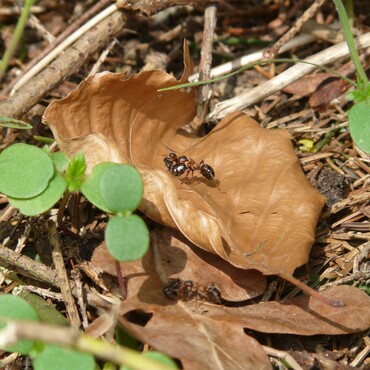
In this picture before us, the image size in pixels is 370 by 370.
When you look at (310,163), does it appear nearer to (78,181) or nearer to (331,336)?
(331,336)

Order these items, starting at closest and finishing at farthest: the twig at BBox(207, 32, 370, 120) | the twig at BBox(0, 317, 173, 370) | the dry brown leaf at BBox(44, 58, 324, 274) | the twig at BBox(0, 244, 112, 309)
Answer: the twig at BBox(0, 317, 173, 370) → the dry brown leaf at BBox(44, 58, 324, 274) → the twig at BBox(0, 244, 112, 309) → the twig at BBox(207, 32, 370, 120)

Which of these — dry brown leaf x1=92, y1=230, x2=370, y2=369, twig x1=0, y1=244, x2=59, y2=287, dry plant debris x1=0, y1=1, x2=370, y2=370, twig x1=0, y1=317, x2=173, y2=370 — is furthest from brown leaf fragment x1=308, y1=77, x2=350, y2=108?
twig x1=0, y1=317, x2=173, y2=370

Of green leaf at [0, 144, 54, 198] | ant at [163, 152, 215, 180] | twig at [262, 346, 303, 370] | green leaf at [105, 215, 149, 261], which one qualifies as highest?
green leaf at [0, 144, 54, 198]

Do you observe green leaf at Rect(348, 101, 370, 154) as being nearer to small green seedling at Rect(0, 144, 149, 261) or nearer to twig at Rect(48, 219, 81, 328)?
small green seedling at Rect(0, 144, 149, 261)

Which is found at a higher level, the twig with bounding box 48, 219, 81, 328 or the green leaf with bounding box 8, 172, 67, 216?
the green leaf with bounding box 8, 172, 67, 216

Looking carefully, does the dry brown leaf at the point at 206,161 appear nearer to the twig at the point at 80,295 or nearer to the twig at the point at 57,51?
the twig at the point at 80,295

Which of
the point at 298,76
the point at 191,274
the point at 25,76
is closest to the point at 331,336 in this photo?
the point at 191,274

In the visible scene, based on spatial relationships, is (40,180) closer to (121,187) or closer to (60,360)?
(121,187)

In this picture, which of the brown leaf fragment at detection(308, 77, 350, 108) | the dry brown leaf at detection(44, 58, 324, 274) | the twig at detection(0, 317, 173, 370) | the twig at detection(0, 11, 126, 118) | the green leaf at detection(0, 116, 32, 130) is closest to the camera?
the twig at detection(0, 317, 173, 370)
